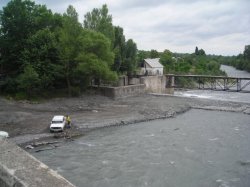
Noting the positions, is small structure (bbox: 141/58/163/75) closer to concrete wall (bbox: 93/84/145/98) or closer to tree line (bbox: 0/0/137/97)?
concrete wall (bbox: 93/84/145/98)

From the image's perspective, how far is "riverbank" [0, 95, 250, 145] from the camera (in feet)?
94.9

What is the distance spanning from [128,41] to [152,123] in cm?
2716

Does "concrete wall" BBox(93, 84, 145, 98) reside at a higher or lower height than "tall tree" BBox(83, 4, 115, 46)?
lower

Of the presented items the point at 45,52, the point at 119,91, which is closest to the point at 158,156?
the point at 119,91

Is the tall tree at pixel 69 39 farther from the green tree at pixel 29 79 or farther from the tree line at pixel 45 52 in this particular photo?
the green tree at pixel 29 79

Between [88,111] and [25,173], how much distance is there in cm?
3172

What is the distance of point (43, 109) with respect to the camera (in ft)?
121

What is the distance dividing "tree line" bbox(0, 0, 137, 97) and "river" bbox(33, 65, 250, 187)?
14470 mm

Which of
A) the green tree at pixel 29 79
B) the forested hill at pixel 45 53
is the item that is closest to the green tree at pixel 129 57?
the forested hill at pixel 45 53

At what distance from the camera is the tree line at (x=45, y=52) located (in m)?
42.7

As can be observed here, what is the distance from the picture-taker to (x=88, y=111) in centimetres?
3781

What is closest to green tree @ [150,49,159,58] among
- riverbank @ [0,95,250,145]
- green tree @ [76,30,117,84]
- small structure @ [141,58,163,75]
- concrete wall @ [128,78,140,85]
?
small structure @ [141,58,163,75]

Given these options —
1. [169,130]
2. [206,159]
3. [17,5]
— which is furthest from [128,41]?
[206,159]

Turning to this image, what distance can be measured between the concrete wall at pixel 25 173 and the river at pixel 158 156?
1172cm
